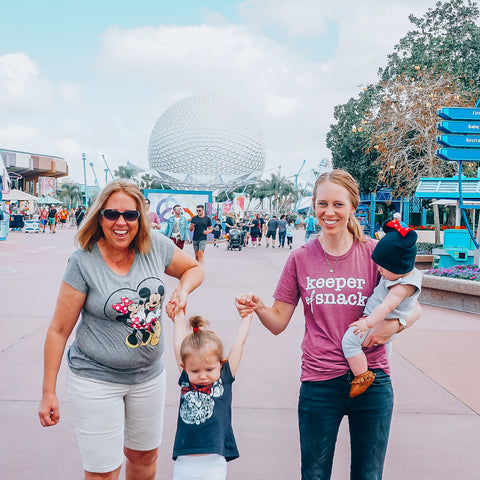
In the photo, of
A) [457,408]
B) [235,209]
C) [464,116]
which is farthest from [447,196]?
[235,209]

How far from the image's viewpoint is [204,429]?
2.29 meters

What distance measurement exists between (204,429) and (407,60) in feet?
96.7

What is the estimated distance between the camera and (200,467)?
2.28m

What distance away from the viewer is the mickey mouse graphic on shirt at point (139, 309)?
7.76ft

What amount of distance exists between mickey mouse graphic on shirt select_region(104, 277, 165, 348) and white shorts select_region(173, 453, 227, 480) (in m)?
0.53

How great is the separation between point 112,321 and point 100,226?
45 centimetres

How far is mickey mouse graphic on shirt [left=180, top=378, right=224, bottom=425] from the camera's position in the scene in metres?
2.31

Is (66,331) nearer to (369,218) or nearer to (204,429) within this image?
(204,429)

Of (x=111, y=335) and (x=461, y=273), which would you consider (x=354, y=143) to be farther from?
(x=111, y=335)

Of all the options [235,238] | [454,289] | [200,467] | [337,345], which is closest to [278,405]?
[200,467]

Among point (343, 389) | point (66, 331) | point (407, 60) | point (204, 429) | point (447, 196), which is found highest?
point (407, 60)

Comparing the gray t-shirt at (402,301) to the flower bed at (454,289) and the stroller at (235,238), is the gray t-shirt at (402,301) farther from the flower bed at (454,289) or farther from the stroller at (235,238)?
the stroller at (235,238)

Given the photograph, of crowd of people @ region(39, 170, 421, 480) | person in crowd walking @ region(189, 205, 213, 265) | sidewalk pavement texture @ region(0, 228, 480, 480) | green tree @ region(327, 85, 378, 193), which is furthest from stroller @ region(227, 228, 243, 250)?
crowd of people @ region(39, 170, 421, 480)

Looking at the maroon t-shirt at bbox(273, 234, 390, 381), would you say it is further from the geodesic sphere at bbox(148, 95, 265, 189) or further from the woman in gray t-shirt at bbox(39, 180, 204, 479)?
the geodesic sphere at bbox(148, 95, 265, 189)
